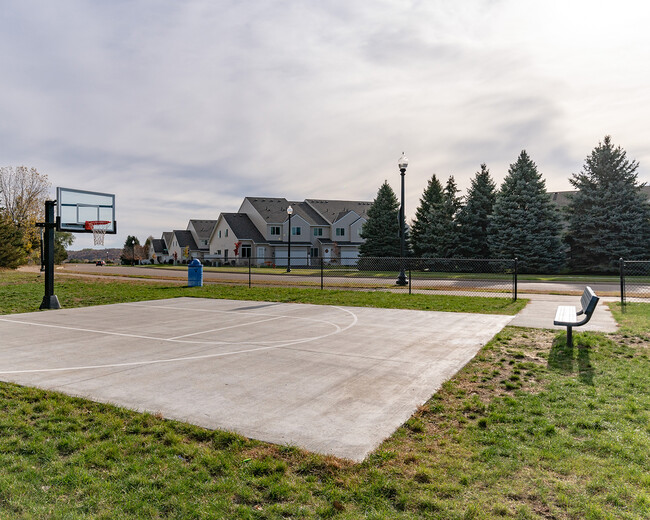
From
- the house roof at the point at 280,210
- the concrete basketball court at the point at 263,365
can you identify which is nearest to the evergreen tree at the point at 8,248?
the house roof at the point at 280,210

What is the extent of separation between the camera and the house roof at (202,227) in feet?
240

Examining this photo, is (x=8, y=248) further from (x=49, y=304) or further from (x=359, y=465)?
(x=359, y=465)

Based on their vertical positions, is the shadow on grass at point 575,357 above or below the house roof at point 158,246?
below

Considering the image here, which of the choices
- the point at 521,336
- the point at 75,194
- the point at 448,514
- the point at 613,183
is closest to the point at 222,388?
the point at 448,514

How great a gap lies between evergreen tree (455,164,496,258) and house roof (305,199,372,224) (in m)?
21.4

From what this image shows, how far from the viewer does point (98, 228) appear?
1878 cm

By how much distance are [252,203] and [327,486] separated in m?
57.6

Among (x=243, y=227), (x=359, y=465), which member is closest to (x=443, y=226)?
(x=243, y=227)

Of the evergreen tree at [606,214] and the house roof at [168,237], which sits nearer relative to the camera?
the evergreen tree at [606,214]

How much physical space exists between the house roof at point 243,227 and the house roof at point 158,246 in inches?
1402

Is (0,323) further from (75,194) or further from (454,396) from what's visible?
(454,396)

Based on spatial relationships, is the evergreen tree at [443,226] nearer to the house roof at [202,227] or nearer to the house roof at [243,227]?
the house roof at [243,227]

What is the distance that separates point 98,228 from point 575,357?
18.2 m

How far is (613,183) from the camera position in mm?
34969
